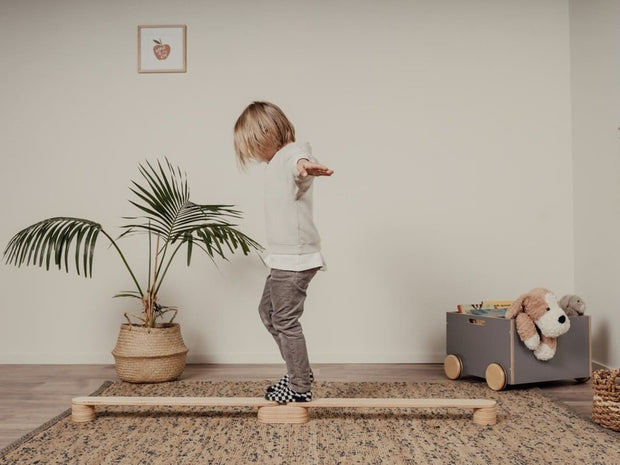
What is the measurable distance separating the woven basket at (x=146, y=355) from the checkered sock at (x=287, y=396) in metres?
0.76

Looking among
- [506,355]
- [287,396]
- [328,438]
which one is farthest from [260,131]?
[506,355]

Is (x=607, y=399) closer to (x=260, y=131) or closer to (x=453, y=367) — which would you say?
(x=453, y=367)

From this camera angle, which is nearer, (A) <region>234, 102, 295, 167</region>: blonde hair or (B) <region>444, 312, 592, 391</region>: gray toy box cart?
(A) <region>234, 102, 295, 167</region>: blonde hair

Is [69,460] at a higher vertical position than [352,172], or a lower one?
lower

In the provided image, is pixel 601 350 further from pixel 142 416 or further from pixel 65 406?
pixel 65 406

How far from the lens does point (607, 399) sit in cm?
174

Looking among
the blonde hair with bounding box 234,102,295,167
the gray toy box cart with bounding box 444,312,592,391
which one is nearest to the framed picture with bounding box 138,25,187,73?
the blonde hair with bounding box 234,102,295,167

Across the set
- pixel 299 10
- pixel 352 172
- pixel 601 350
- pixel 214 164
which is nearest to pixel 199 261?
pixel 214 164

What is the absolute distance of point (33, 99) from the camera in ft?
10.0

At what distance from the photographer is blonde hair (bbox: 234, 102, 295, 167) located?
1893 millimetres

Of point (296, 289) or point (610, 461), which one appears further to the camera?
point (296, 289)

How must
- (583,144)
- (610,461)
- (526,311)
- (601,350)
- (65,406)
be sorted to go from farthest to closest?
(583,144) < (601,350) < (526,311) < (65,406) < (610,461)

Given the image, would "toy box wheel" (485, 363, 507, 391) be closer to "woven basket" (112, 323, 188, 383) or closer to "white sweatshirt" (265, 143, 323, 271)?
"white sweatshirt" (265, 143, 323, 271)

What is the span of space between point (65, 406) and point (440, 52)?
2401 millimetres
